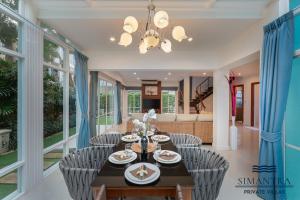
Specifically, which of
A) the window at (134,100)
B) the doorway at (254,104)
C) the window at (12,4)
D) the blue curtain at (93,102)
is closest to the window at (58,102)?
the blue curtain at (93,102)

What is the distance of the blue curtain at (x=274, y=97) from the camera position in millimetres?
2619

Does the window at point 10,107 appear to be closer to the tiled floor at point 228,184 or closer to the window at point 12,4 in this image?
the window at point 12,4

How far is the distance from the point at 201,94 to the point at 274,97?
31.9 ft

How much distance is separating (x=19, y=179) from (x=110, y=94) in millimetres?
7702

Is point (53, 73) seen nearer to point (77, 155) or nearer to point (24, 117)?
point (24, 117)

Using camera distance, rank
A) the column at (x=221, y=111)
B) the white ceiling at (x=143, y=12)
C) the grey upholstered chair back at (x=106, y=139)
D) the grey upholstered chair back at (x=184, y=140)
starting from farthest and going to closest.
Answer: the column at (x=221, y=111)
the grey upholstered chair back at (x=106, y=139)
the grey upholstered chair back at (x=184, y=140)
the white ceiling at (x=143, y=12)

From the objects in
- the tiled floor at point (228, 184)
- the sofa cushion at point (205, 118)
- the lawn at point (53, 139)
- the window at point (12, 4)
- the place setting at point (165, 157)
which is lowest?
the tiled floor at point (228, 184)

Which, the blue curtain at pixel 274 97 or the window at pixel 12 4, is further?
the window at pixel 12 4

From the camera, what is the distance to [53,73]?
4.38m

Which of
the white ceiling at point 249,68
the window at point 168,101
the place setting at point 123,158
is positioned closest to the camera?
the place setting at point 123,158

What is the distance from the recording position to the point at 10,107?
301cm

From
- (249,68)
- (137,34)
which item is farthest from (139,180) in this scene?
(249,68)

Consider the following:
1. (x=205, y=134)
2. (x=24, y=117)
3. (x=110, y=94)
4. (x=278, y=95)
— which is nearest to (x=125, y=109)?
(x=110, y=94)

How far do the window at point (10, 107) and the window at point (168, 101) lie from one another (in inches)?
475
